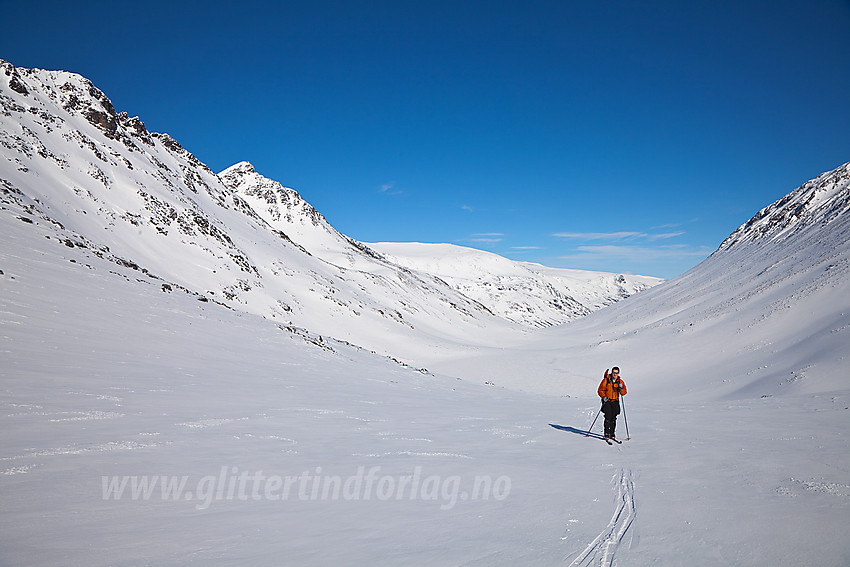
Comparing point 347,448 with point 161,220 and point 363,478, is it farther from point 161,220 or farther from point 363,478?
point 161,220

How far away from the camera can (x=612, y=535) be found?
6.05m

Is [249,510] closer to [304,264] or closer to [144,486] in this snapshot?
[144,486]

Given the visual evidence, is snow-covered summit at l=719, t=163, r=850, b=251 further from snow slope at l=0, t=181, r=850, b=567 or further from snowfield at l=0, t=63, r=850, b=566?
snow slope at l=0, t=181, r=850, b=567

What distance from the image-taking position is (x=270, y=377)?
17750mm

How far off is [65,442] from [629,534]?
1015cm

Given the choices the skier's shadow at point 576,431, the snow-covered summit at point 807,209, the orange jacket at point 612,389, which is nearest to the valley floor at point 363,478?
the skier's shadow at point 576,431

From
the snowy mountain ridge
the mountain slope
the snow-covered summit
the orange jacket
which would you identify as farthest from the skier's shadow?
the snow-covered summit

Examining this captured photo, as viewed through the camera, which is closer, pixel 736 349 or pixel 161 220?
pixel 736 349

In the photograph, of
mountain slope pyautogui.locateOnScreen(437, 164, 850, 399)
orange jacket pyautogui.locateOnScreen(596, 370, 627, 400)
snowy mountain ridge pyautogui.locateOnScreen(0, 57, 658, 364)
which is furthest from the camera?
snowy mountain ridge pyautogui.locateOnScreen(0, 57, 658, 364)

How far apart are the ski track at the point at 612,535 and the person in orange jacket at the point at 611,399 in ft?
13.9

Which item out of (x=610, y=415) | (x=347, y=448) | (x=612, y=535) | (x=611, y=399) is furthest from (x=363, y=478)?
(x=611, y=399)

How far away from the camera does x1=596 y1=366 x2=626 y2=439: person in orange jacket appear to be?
1220cm

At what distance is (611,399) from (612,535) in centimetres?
707

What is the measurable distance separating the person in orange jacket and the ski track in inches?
167
